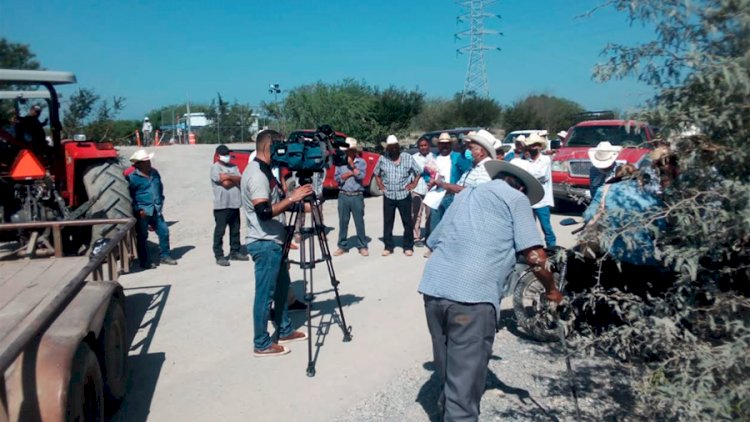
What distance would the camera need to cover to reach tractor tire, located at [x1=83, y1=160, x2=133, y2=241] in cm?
812

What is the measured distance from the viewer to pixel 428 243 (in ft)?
12.8

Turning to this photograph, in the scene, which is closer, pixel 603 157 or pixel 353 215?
pixel 603 157

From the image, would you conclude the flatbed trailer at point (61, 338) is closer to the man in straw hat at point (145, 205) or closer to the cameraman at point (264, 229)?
the cameraman at point (264, 229)

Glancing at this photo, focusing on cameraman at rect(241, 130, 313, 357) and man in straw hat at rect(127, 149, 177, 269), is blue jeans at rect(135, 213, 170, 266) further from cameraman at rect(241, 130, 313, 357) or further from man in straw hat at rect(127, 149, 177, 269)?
cameraman at rect(241, 130, 313, 357)

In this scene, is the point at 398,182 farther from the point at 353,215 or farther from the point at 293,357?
the point at 293,357

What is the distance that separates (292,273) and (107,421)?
422 centimetres

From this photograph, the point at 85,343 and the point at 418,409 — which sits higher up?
the point at 85,343

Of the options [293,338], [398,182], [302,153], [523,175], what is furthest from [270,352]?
[398,182]

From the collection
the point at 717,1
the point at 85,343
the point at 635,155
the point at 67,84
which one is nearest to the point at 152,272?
the point at 67,84

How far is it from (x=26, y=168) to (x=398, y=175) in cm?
484

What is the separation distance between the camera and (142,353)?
5.54 meters

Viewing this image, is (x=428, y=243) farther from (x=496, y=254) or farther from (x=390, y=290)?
(x=390, y=290)

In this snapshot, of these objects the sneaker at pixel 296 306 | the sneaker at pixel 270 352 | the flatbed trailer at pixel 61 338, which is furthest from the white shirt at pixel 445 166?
the flatbed trailer at pixel 61 338

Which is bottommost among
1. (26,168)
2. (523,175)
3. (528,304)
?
(528,304)
